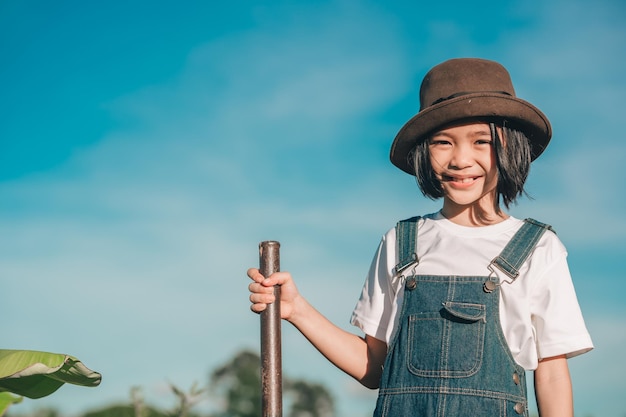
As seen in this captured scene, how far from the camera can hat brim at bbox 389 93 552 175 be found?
10.6ft

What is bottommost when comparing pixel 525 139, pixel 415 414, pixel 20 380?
pixel 415 414

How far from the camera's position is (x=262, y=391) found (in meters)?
3.02

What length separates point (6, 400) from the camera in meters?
3.81

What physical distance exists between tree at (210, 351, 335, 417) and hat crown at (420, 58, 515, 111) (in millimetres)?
38418

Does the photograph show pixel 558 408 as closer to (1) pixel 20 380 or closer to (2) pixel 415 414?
(2) pixel 415 414

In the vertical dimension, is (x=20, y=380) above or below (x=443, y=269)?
below

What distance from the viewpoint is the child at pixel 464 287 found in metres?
3.05

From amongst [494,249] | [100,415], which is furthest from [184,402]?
[100,415]

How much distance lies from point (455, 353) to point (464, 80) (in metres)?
1.17

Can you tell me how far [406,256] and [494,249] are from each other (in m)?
0.38

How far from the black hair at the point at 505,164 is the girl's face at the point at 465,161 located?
0.11 ft

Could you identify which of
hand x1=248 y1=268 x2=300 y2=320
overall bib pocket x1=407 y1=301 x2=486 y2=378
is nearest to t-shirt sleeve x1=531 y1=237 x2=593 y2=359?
overall bib pocket x1=407 y1=301 x2=486 y2=378

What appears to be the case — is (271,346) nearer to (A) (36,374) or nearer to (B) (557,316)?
(B) (557,316)

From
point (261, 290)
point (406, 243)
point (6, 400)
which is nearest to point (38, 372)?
point (6, 400)
